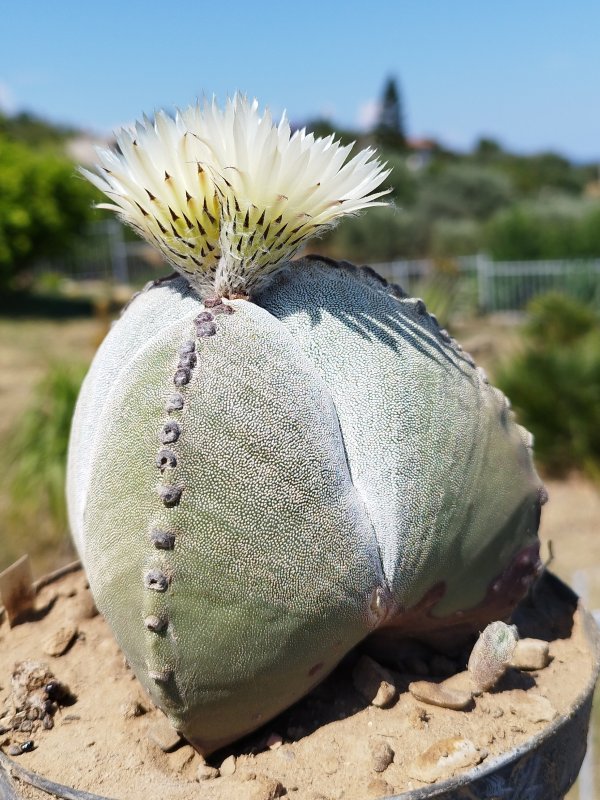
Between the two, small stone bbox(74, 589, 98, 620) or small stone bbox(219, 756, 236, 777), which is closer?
small stone bbox(219, 756, 236, 777)

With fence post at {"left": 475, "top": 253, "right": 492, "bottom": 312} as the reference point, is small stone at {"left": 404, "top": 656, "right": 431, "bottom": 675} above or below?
above

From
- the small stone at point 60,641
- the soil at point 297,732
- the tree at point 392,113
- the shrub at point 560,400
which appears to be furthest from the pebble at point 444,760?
the tree at point 392,113

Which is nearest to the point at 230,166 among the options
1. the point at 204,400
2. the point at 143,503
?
the point at 204,400

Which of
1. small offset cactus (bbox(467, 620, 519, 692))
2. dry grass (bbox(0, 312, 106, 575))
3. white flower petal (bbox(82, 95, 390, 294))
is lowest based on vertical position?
dry grass (bbox(0, 312, 106, 575))

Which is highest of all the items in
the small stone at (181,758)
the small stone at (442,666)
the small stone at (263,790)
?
the small stone at (263,790)

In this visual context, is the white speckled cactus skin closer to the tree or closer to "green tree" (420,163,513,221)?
"green tree" (420,163,513,221)

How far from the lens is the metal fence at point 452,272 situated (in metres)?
9.55

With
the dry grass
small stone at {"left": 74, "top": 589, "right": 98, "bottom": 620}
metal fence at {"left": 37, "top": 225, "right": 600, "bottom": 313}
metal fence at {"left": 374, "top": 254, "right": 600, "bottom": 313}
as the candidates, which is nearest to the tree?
metal fence at {"left": 37, "top": 225, "right": 600, "bottom": 313}

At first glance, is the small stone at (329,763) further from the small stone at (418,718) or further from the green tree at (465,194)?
the green tree at (465,194)

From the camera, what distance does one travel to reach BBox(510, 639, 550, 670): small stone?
48.3 inches

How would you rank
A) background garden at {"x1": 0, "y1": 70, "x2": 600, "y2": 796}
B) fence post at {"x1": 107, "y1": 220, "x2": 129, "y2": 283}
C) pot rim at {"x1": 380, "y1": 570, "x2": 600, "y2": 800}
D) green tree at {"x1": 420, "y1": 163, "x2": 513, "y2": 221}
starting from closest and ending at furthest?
pot rim at {"x1": 380, "y1": 570, "x2": 600, "y2": 800} → background garden at {"x1": 0, "y1": 70, "x2": 600, "y2": 796} → fence post at {"x1": 107, "y1": 220, "x2": 129, "y2": 283} → green tree at {"x1": 420, "y1": 163, "x2": 513, "y2": 221}

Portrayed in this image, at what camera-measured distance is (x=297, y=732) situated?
111 centimetres

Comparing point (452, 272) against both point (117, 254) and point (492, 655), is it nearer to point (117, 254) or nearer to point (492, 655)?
point (492, 655)

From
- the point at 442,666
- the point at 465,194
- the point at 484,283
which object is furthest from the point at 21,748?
the point at 465,194
